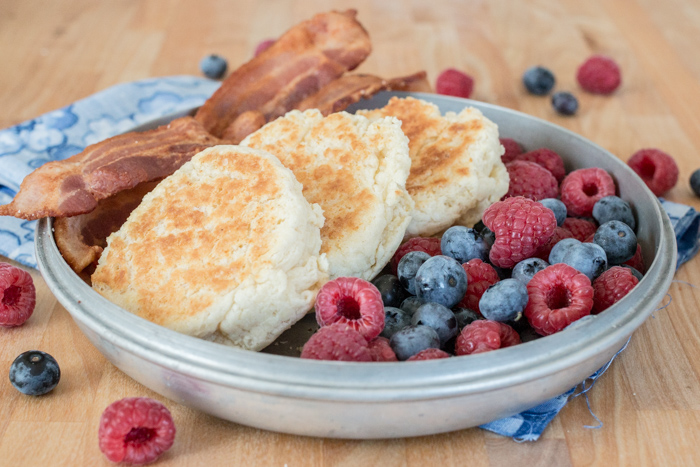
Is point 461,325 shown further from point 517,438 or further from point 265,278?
point 265,278

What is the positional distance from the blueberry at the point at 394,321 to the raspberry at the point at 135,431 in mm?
401

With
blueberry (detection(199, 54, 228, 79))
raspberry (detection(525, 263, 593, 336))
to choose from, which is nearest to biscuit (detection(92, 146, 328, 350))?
raspberry (detection(525, 263, 593, 336))

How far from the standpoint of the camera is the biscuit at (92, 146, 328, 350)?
116 centimetres

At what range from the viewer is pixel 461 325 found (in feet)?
4.04

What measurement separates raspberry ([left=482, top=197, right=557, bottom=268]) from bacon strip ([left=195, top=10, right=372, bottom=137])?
2.49ft

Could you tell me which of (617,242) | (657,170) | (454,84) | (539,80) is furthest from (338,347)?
(539,80)

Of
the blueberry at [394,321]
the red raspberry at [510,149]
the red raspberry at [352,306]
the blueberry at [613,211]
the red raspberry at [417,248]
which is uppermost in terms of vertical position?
the red raspberry at [352,306]

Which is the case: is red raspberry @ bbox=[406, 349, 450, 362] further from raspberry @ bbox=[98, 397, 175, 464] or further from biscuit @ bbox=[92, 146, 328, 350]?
raspberry @ bbox=[98, 397, 175, 464]

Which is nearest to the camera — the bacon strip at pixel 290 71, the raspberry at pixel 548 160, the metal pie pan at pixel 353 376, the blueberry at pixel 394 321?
the metal pie pan at pixel 353 376

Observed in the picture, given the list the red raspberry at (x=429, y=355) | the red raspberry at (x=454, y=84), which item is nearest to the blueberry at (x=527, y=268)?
the red raspberry at (x=429, y=355)

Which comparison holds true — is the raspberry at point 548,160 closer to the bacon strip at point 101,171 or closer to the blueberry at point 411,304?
the blueberry at point 411,304

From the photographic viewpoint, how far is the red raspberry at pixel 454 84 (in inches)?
91.5

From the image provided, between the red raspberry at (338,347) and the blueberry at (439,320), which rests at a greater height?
the red raspberry at (338,347)

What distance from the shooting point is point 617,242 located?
1.37m
